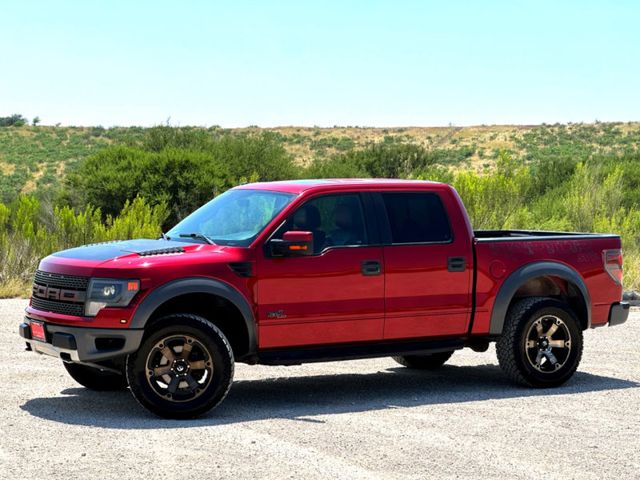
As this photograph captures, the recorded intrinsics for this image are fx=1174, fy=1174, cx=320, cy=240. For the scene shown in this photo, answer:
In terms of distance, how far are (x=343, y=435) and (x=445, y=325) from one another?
2.15m

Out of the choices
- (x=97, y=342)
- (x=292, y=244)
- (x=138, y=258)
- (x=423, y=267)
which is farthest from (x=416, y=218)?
(x=97, y=342)

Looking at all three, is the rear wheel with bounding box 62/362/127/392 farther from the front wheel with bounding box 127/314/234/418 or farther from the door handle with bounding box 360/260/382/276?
the door handle with bounding box 360/260/382/276

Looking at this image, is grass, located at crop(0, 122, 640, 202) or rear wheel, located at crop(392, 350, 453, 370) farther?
grass, located at crop(0, 122, 640, 202)

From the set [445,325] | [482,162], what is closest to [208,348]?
[445,325]

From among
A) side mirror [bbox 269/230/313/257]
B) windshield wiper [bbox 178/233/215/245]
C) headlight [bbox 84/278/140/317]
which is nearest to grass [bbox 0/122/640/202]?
windshield wiper [bbox 178/233/215/245]

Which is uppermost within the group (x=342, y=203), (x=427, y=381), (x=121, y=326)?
(x=342, y=203)

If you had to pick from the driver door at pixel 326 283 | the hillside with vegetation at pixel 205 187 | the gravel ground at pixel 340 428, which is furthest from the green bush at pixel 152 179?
the driver door at pixel 326 283

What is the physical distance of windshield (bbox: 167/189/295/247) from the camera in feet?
32.0

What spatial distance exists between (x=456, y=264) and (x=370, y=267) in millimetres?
881

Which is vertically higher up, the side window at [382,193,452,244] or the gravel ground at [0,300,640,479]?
the side window at [382,193,452,244]

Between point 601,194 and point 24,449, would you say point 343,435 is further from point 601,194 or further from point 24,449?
point 601,194

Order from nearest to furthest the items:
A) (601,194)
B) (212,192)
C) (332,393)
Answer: (332,393) → (601,194) → (212,192)

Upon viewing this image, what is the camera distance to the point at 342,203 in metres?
10.0

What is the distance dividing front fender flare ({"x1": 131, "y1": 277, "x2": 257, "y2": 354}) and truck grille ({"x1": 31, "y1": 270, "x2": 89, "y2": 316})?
504mm
